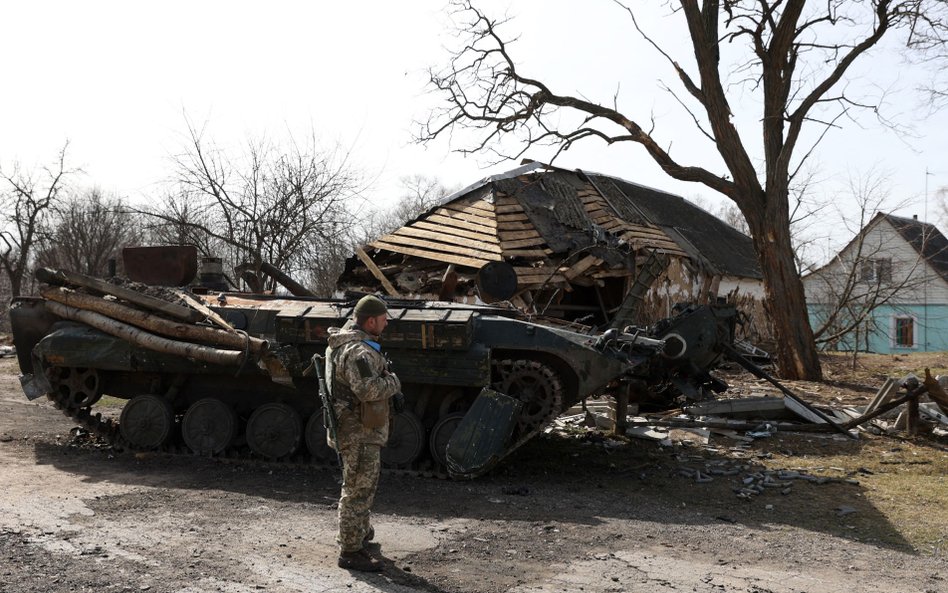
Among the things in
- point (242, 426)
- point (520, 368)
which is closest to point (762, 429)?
point (520, 368)

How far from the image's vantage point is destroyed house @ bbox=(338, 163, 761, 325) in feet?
60.5

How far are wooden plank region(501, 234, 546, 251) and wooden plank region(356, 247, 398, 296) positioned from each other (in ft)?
8.20

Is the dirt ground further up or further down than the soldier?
further down

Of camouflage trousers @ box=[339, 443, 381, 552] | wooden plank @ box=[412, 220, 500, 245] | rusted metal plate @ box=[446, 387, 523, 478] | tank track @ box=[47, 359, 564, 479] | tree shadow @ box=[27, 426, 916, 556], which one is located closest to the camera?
camouflage trousers @ box=[339, 443, 381, 552]

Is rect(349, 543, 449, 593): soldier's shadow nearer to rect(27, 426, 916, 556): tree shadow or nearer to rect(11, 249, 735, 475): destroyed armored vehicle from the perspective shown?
rect(27, 426, 916, 556): tree shadow

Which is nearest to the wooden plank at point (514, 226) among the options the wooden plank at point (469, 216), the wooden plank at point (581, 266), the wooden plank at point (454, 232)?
the wooden plank at point (469, 216)

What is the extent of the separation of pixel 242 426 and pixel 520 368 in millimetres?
3357

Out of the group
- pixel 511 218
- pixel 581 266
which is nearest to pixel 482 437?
pixel 581 266

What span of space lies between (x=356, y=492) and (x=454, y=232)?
13.8 metres

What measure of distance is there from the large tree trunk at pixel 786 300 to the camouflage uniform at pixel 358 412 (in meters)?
13.4

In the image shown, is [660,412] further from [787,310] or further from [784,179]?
[784,179]

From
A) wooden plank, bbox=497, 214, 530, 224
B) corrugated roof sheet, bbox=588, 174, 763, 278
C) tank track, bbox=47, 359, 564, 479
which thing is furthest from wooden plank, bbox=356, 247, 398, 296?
tank track, bbox=47, 359, 564, 479

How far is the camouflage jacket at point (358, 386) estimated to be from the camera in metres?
5.81

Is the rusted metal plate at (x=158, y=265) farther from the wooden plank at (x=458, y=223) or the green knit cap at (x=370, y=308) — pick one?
the wooden plank at (x=458, y=223)
